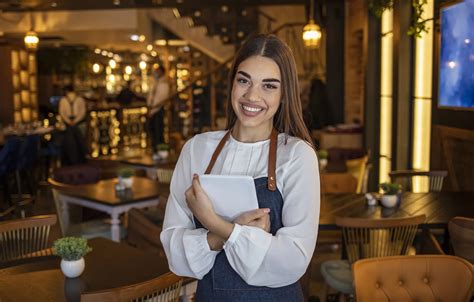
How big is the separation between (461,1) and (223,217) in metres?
3.76

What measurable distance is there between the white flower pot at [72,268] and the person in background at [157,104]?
9.54 m

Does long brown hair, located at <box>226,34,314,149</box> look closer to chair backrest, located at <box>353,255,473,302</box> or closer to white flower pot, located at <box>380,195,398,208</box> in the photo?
chair backrest, located at <box>353,255,473,302</box>

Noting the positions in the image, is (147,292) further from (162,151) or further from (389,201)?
(162,151)

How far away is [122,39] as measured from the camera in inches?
537

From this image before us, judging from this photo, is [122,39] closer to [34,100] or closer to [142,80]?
[34,100]

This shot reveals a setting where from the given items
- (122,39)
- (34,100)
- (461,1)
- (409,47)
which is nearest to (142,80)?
(34,100)

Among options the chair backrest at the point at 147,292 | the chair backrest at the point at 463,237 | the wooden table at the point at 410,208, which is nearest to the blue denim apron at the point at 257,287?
the chair backrest at the point at 147,292

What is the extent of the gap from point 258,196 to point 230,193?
0.26 feet

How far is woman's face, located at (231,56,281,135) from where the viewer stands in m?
1.69

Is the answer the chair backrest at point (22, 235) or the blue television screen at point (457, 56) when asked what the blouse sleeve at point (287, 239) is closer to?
the chair backrest at point (22, 235)

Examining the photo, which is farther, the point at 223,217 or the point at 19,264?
the point at 19,264

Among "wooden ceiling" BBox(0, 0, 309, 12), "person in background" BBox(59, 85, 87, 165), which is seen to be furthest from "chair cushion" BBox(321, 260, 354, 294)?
"person in background" BBox(59, 85, 87, 165)

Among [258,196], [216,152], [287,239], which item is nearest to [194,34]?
[216,152]

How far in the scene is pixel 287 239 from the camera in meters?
1.58
